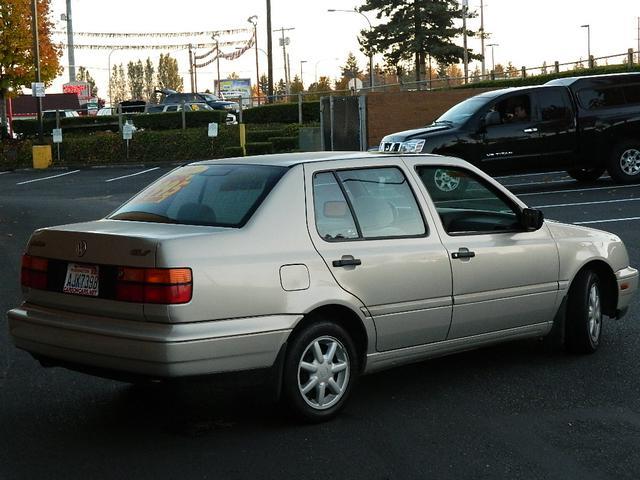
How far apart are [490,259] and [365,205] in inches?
38.5

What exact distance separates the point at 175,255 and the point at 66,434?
3.92ft

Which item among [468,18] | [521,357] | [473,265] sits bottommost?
[521,357]

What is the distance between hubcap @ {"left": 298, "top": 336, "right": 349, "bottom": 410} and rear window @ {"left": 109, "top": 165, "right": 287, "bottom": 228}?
2.64 feet

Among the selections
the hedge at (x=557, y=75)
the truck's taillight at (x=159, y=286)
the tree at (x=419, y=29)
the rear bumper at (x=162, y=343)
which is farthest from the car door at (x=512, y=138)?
the tree at (x=419, y=29)

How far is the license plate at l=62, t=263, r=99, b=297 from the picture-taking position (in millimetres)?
5965

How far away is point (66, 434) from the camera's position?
239 inches

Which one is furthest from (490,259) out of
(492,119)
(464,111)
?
(464,111)

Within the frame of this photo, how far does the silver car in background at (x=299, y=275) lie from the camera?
5738 millimetres

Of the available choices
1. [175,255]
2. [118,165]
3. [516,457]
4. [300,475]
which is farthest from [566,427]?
[118,165]

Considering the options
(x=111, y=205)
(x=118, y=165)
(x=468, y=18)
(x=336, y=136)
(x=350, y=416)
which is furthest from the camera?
(x=468, y=18)

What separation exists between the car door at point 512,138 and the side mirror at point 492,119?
0.17ft

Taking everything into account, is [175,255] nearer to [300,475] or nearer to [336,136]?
[300,475]

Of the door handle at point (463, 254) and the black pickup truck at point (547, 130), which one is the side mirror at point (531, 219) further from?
the black pickup truck at point (547, 130)

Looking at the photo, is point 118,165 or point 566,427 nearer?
point 566,427
